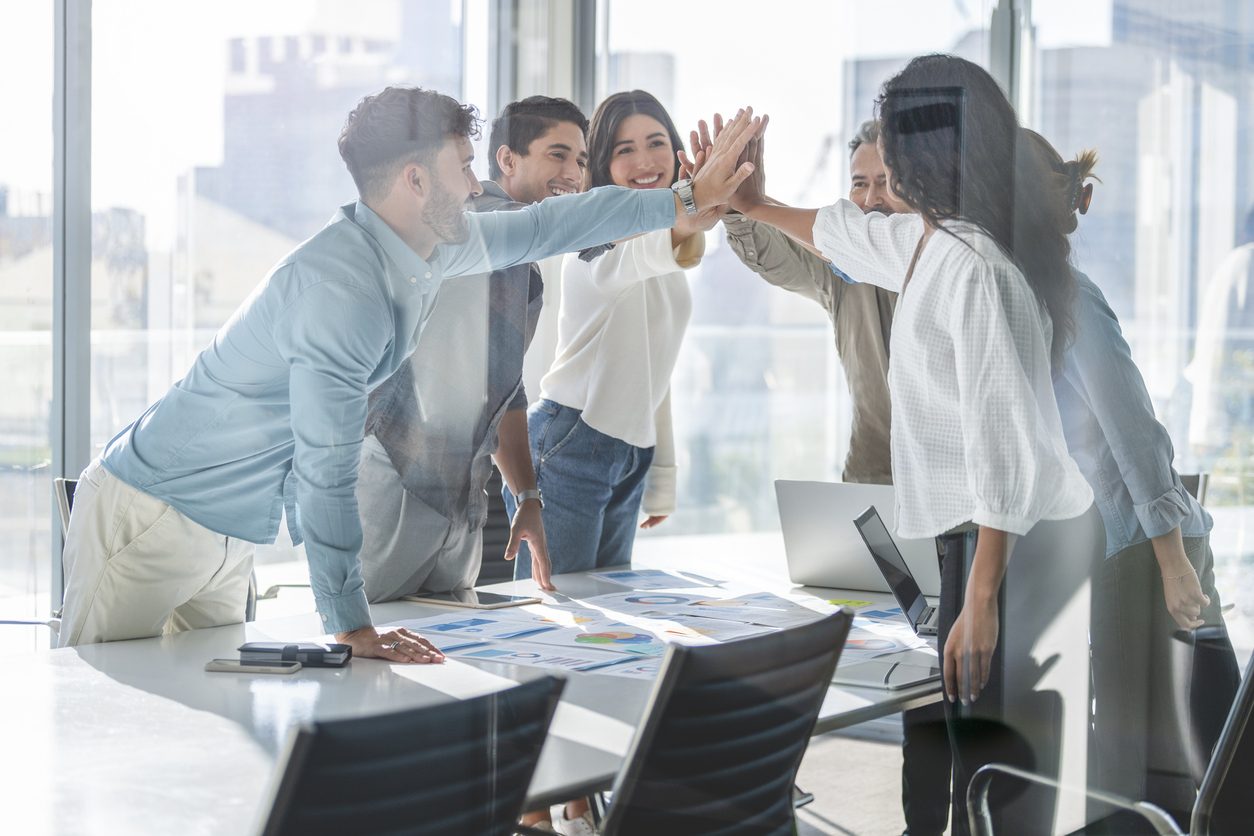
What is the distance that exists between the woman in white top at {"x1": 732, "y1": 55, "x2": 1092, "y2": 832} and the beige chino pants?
3.21 feet

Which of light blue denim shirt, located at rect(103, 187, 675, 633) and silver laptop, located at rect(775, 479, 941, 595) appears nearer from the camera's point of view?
light blue denim shirt, located at rect(103, 187, 675, 633)

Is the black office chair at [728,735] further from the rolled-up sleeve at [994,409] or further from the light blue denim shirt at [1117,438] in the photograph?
the light blue denim shirt at [1117,438]

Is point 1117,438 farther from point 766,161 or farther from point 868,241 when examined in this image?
point 766,161

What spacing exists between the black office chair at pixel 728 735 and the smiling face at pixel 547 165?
74 cm

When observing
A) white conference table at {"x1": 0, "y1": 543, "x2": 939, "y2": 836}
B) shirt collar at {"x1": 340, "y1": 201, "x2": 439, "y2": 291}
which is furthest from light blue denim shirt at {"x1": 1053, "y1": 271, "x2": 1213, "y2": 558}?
shirt collar at {"x1": 340, "y1": 201, "x2": 439, "y2": 291}

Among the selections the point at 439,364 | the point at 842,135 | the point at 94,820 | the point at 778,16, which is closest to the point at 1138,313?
the point at 842,135

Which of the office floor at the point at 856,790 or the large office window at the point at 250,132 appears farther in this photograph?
the office floor at the point at 856,790

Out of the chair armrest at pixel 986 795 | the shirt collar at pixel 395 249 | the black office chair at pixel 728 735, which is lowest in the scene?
the chair armrest at pixel 986 795

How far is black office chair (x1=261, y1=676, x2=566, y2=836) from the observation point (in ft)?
2.88

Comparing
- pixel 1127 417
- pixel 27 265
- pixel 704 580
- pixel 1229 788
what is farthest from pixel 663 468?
pixel 27 265

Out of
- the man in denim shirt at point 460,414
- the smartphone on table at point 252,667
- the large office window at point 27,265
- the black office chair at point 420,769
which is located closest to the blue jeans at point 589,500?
the man in denim shirt at point 460,414

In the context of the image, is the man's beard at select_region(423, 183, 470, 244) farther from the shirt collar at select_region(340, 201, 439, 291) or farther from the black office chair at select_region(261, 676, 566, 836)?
the black office chair at select_region(261, 676, 566, 836)

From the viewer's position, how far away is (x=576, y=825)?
123 cm

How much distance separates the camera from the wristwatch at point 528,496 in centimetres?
193
